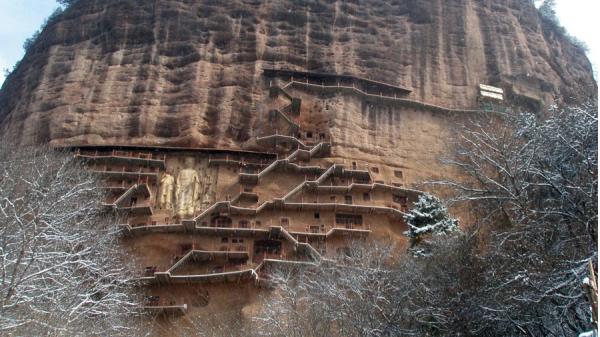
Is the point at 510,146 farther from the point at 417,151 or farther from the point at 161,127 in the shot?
the point at 161,127

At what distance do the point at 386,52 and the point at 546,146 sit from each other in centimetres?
2465

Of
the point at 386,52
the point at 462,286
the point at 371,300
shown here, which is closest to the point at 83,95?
the point at 386,52

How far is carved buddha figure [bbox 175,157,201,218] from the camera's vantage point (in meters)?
32.1

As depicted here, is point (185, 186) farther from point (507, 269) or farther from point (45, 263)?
point (507, 269)

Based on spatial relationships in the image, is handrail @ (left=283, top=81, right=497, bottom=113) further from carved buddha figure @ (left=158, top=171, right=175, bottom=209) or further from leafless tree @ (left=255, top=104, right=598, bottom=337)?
leafless tree @ (left=255, top=104, right=598, bottom=337)

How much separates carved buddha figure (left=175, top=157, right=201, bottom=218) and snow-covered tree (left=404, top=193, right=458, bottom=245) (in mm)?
11961

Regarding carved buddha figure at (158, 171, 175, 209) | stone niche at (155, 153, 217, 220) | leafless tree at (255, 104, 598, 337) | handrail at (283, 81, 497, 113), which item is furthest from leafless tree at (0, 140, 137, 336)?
handrail at (283, 81, 497, 113)

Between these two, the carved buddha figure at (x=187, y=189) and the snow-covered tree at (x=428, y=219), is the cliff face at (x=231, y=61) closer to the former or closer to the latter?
the carved buddha figure at (x=187, y=189)

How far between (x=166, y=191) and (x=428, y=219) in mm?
14183

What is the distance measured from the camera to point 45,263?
1767 cm

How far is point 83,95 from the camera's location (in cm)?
3797

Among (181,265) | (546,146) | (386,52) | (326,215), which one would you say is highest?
(386,52)

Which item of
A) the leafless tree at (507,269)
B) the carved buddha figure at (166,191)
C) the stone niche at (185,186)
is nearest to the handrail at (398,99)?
the stone niche at (185,186)

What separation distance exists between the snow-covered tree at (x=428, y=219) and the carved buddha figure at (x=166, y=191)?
42.2ft
